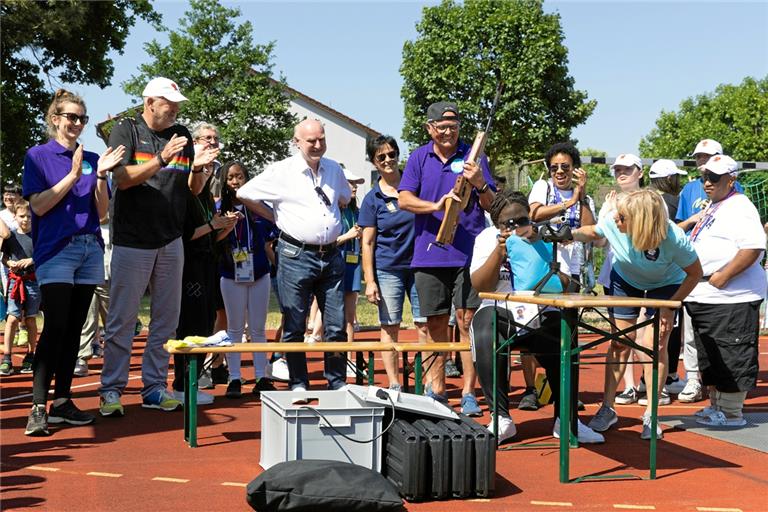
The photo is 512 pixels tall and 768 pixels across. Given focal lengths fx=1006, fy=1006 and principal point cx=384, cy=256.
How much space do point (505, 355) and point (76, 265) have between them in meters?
2.91

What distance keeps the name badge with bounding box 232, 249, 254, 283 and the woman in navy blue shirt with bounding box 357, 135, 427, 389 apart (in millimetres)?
1015

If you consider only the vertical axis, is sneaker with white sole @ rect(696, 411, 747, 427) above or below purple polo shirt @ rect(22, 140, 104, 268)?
below

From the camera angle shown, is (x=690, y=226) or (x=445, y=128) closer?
(x=445, y=128)

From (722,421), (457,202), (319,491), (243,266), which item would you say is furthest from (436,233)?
(319,491)

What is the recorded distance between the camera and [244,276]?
866cm

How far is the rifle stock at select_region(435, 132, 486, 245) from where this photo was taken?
7172 mm

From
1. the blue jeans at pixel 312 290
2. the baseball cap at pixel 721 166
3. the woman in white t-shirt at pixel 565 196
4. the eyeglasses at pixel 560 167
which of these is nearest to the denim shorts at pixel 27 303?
the blue jeans at pixel 312 290

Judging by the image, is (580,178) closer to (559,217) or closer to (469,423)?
(559,217)

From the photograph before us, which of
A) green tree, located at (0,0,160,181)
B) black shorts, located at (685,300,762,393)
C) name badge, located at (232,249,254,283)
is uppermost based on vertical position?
green tree, located at (0,0,160,181)

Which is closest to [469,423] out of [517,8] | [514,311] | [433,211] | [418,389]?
[514,311]

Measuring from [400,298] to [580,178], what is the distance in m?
1.75

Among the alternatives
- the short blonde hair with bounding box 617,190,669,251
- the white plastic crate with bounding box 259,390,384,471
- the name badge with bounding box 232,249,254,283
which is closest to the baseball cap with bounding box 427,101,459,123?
the short blonde hair with bounding box 617,190,669,251

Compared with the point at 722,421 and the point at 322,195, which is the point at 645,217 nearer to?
the point at 722,421

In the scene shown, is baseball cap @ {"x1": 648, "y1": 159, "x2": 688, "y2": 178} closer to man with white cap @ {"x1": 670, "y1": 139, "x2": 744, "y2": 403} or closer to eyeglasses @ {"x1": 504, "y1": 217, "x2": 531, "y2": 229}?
man with white cap @ {"x1": 670, "y1": 139, "x2": 744, "y2": 403}
